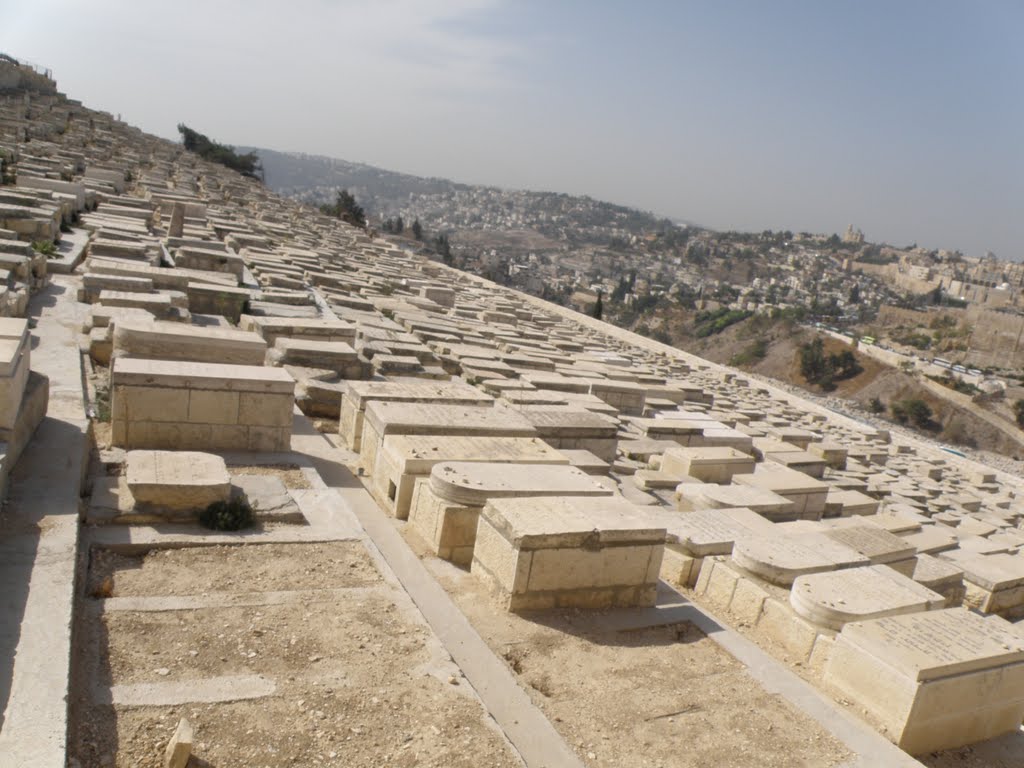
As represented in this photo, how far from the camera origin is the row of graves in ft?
13.4

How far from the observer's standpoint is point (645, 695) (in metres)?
3.56

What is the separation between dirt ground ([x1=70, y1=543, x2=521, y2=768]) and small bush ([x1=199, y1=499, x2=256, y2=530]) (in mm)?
231

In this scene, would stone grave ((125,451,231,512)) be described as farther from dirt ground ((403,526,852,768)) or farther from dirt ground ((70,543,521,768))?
dirt ground ((403,526,852,768))

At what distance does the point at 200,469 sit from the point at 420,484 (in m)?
1.32

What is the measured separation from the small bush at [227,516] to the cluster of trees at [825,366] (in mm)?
66718

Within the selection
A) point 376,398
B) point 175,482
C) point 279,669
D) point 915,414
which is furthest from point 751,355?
point 279,669

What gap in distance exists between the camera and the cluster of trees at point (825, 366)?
65.6m

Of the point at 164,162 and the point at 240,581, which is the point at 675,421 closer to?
the point at 240,581

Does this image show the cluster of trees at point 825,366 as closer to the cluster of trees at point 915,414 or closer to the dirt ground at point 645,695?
the cluster of trees at point 915,414

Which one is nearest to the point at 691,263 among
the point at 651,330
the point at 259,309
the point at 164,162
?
the point at 651,330

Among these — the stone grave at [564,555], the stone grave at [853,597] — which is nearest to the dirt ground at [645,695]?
the stone grave at [564,555]

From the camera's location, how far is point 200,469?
4.53 m

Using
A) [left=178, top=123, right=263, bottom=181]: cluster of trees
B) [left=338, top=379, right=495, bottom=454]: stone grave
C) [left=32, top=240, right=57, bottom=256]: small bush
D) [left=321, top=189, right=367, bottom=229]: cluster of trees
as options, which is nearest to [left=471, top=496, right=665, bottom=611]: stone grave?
[left=338, top=379, right=495, bottom=454]: stone grave

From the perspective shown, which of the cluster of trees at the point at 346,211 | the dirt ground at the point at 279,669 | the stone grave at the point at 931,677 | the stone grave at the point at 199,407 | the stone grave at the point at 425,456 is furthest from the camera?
the cluster of trees at the point at 346,211
